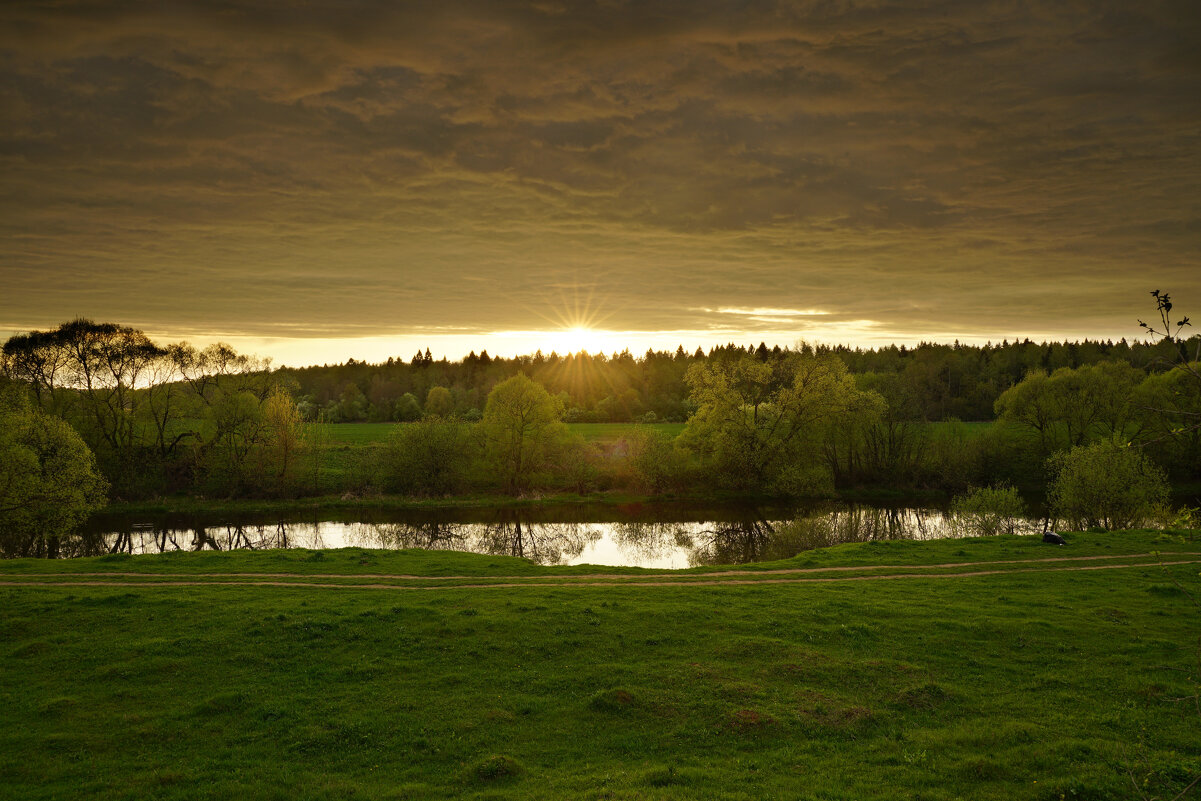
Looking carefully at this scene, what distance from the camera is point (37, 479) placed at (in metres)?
45.0

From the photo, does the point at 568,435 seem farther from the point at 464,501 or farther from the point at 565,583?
the point at 565,583

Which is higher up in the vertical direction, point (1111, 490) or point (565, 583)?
point (1111, 490)

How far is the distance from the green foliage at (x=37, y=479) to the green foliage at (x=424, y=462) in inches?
1036

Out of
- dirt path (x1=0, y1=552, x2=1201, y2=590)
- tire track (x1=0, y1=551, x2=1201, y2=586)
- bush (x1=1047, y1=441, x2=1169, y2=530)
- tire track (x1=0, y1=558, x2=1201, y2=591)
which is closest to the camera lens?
tire track (x1=0, y1=558, x2=1201, y2=591)

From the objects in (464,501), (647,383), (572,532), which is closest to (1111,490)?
(572,532)

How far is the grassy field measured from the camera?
15203 millimetres

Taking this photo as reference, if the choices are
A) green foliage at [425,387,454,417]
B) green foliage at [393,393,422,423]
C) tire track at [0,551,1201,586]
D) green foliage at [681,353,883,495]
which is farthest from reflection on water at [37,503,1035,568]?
green foliage at [393,393,422,423]

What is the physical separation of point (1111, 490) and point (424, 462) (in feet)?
198

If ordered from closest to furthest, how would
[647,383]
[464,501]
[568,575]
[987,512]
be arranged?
[568,575] → [987,512] → [464,501] → [647,383]

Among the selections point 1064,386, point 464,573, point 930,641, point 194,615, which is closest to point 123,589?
point 194,615

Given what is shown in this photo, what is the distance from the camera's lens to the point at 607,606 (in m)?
26.0

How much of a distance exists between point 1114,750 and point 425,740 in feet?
54.6

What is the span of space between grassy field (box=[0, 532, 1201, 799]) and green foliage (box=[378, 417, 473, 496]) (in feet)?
136

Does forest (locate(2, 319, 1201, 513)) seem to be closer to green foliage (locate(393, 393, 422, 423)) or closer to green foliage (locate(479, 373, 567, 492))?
green foliage (locate(479, 373, 567, 492))
